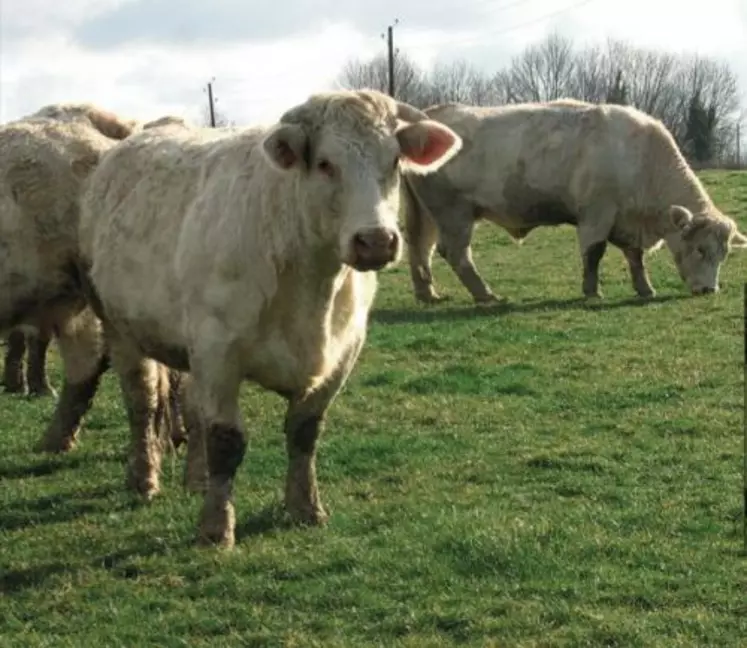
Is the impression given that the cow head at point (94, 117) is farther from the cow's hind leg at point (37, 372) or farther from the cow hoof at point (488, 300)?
the cow hoof at point (488, 300)

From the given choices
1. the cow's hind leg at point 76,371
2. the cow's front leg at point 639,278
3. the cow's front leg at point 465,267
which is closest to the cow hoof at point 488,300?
the cow's front leg at point 465,267

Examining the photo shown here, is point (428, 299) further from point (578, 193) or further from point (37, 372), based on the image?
point (37, 372)

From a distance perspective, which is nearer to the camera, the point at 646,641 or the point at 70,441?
the point at 646,641

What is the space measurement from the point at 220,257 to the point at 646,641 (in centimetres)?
287

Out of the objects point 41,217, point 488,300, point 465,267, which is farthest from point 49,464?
point 465,267

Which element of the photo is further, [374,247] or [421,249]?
[421,249]

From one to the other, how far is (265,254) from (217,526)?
4.65ft

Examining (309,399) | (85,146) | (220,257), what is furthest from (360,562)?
(85,146)

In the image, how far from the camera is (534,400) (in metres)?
10.5

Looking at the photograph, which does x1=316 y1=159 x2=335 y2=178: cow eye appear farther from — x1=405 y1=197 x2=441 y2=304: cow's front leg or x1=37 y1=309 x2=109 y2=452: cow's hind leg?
x1=405 y1=197 x2=441 y2=304: cow's front leg

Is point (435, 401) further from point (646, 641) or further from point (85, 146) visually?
point (646, 641)

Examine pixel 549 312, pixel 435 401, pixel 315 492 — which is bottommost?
pixel 549 312

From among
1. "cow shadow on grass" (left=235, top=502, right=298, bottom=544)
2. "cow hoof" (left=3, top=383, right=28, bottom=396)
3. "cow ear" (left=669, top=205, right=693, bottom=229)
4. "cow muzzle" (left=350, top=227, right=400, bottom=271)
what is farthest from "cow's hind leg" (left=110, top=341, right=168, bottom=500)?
"cow ear" (left=669, top=205, right=693, bottom=229)

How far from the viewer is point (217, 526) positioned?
6.70 meters
